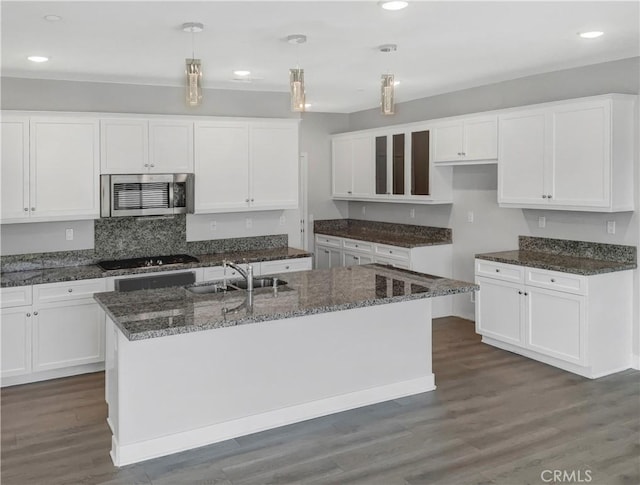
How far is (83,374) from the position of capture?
16.3 feet

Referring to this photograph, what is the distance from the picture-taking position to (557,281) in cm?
484

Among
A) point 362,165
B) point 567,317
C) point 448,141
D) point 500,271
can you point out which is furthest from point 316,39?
point 362,165

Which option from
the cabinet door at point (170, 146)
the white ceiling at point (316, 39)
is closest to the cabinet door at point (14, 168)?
the white ceiling at point (316, 39)

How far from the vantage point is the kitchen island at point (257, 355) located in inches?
131

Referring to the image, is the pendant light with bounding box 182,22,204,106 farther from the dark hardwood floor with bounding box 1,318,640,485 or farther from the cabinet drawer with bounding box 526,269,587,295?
the cabinet drawer with bounding box 526,269,587,295

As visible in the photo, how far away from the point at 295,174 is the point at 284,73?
1.12 meters

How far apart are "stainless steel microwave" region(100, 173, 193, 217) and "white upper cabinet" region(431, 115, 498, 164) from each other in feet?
8.60

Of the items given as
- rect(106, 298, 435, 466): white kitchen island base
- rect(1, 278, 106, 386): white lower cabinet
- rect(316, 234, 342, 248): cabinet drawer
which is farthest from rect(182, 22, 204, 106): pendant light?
rect(316, 234, 342, 248): cabinet drawer

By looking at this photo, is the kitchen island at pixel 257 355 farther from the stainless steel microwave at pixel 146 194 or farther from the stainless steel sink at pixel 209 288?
the stainless steel microwave at pixel 146 194

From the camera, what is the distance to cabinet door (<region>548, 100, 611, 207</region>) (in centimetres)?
464

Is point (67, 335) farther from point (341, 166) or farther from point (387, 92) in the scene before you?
point (341, 166)

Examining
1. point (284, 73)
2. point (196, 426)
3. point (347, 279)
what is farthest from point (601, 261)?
point (196, 426)

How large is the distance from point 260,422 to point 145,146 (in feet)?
9.38

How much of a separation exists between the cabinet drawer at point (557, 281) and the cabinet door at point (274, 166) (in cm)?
247
